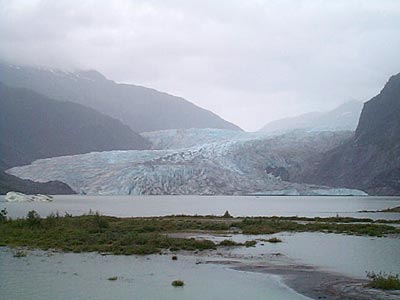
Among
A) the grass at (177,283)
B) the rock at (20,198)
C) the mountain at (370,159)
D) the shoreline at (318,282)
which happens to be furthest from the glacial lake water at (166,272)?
the mountain at (370,159)

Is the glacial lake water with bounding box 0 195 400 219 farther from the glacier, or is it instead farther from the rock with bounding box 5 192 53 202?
the glacier

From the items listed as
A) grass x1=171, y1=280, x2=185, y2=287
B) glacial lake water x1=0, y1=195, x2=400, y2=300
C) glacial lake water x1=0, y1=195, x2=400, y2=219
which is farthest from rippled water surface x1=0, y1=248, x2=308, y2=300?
glacial lake water x1=0, y1=195, x2=400, y2=219

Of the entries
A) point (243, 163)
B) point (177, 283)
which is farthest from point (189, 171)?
point (177, 283)

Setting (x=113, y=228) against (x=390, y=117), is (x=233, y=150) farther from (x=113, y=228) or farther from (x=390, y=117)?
(x=113, y=228)

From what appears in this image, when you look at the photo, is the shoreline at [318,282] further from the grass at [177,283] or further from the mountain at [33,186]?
the mountain at [33,186]

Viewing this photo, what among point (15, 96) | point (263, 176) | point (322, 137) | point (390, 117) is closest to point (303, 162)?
point (322, 137)

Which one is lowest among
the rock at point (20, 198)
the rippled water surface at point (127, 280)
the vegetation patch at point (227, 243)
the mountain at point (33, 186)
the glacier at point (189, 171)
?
the rippled water surface at point (127, 280)
